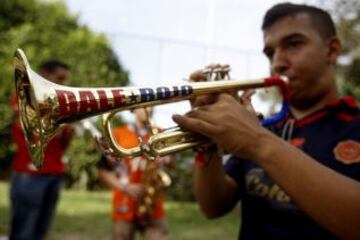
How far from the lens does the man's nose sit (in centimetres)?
192

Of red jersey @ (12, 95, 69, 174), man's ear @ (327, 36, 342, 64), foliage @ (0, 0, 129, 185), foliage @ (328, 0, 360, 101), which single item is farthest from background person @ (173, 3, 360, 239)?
foliage @ (0, 0, 129, 185)

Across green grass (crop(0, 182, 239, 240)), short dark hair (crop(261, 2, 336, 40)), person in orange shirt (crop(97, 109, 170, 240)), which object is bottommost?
green grass (crop(0, 182, 239, 240))

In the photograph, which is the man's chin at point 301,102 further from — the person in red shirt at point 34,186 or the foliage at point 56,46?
the foliage at point 56,46

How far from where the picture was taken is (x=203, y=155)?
1886 mm

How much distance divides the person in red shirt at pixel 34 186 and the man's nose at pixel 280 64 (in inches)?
102

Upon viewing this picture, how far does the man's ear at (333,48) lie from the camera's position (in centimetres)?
201

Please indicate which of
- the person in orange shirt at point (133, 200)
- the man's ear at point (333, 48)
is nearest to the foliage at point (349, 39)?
the person in orange shirt at point (133, 200)

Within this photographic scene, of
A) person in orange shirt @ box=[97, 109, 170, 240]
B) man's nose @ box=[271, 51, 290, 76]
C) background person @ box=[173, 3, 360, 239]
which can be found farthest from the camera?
person in orange shirt @ box=[97, 109, 170, 240]

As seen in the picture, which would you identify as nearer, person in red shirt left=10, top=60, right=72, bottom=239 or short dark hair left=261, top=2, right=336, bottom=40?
short dark hair left=261, top=2, right=336, bottom=40

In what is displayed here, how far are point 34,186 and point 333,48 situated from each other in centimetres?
296

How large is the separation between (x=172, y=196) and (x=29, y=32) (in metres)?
7.75

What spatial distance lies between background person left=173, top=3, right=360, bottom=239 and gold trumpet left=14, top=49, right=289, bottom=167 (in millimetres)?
93

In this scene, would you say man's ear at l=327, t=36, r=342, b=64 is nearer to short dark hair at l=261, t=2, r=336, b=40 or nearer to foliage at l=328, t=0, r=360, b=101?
short dark hair at l=261, t=2, r=336, b=40

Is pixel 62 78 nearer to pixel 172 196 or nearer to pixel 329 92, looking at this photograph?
pixel 329 92
